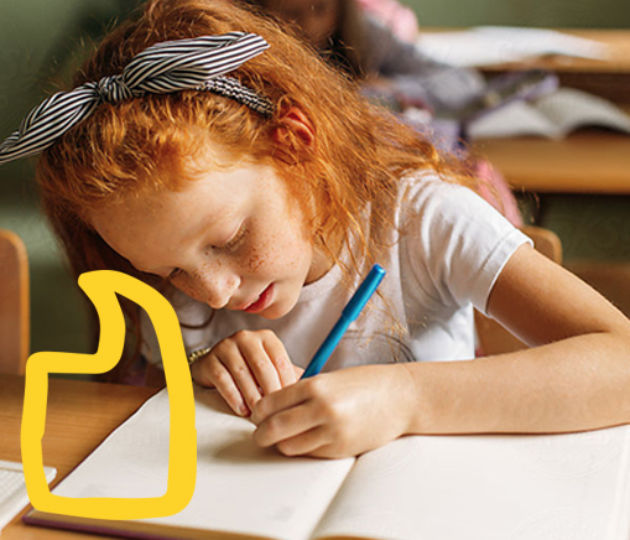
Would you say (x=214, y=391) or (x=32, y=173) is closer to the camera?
(x=214, y=391)

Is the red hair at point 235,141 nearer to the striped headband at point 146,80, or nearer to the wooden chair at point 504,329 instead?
the striped headband at point 146,80

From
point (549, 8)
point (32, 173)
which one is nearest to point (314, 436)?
point (32, 173)

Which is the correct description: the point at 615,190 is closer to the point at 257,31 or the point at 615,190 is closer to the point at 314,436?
the point at 257,31

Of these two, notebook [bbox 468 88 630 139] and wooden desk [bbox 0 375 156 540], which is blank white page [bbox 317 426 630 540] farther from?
notebook [bbox 468 88 630 139]

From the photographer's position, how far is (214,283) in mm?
623

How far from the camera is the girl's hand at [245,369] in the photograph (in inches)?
24.4

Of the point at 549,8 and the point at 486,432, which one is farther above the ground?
the point at 549,8

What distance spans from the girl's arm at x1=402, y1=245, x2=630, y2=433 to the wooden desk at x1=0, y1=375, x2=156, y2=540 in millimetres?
231

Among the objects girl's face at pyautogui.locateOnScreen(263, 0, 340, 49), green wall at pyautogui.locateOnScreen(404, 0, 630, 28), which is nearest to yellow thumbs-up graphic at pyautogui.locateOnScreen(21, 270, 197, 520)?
girl's face at pyautogui.locateOnScreen(263, 0, 340, 49)

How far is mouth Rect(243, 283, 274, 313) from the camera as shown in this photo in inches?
27.9

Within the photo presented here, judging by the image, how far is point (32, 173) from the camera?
0.88m

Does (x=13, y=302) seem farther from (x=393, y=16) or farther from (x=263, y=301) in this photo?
(x=393, y=16)

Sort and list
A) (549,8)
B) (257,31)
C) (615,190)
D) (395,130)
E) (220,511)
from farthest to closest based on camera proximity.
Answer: (549,8), (615,190), (395,130), (257,31), (220,511)

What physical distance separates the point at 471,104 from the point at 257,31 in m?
1.33
